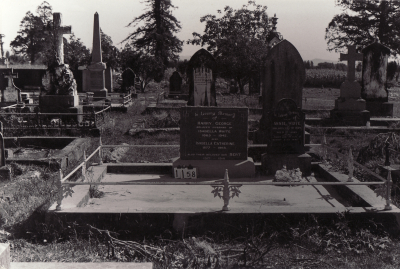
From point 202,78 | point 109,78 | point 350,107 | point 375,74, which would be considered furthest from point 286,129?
point 109,78

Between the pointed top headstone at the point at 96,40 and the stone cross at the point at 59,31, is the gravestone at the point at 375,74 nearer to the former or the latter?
the stone cross at the point at 59,31

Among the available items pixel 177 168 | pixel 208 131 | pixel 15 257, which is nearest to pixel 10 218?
pixel 15 257

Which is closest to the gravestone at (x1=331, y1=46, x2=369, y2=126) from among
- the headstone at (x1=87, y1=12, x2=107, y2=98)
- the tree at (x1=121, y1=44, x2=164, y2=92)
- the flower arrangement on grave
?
the flower arrangement on grave

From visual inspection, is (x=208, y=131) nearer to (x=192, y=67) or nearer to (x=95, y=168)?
(x=95, y=168)

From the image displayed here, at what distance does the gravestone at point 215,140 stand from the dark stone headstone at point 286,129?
0.63 meters

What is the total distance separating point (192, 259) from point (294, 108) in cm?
494

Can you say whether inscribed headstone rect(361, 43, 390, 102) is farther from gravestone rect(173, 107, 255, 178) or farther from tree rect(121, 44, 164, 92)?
tree rect(121, 44, 164, 92)

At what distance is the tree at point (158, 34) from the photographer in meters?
42.5

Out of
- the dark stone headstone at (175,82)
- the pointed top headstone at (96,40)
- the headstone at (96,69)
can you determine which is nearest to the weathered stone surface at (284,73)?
the dark stone headstone at (175,82)

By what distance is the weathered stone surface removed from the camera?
36.3 ft

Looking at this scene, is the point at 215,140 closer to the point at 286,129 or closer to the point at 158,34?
the point at 286,129

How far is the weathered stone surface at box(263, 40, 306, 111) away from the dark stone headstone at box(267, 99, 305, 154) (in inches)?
61.2

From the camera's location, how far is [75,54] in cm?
4388

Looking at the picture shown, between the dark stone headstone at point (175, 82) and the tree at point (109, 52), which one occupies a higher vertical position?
the tree at point (109, 52)
